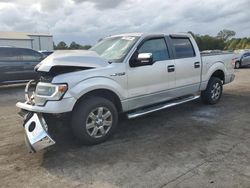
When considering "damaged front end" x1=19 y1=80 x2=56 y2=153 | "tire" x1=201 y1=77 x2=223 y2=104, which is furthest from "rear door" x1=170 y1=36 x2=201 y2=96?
"damaged front end" x1=19 y1=80 x2=56 y2=153

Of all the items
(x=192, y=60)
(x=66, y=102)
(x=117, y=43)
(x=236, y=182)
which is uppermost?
(x=117, y=43)

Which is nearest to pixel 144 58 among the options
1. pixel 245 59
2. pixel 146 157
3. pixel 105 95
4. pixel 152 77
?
pixel 152 77

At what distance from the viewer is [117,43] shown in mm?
6145

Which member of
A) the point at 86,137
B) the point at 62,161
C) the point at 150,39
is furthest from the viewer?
the point at 150,39

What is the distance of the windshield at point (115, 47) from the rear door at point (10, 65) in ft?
22.3

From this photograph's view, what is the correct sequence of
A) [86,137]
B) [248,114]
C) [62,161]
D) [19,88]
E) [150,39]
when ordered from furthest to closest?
[19,88] → [248,114] → [150,39] → [86,137] → [62,161]

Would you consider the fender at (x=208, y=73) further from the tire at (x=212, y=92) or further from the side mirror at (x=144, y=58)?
the side mirror at (x=144, y=58)

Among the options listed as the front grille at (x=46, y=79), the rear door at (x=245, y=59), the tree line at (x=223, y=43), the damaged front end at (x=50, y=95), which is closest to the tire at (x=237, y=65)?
Answer: the rear door at (x=245, y=59)

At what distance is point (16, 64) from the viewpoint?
12.3m

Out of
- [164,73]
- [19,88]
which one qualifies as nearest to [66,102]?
[164,73]

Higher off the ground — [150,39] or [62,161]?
[150,39]

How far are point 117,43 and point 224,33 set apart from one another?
6167 centimetres

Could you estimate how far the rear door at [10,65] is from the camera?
39.4 ft

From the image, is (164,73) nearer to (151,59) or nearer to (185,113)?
(151,59)
